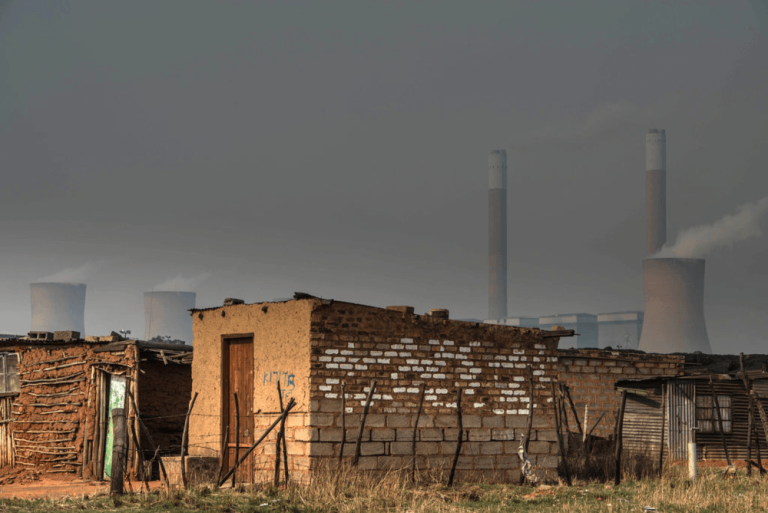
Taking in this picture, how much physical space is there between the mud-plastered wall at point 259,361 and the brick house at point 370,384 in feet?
0.06

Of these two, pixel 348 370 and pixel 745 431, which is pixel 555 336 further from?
pixel 745 431

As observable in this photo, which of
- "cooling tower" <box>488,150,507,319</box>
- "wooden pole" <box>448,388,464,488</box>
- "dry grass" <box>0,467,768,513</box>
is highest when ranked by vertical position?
"cooling tower" <box>488,150,507,319</box>

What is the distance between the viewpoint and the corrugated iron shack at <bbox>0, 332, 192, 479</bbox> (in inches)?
746

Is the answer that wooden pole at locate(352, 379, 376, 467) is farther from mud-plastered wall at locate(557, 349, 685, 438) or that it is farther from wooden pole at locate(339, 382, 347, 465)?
mud-plastered wall at locate(557, 349, 685, 438)

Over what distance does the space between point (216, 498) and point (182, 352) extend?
7.57 metres

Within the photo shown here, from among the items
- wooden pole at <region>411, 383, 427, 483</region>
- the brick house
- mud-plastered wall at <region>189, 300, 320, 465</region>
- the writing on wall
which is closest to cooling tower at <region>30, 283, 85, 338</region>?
mud-plastered wall at <region>189, 300, 320, 465</region>

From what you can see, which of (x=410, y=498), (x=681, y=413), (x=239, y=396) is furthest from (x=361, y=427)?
(x=681, y=413)

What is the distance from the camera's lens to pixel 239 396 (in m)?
15.5

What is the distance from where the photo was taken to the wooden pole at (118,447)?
12.0 metres

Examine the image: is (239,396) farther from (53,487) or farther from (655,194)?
(655,194)

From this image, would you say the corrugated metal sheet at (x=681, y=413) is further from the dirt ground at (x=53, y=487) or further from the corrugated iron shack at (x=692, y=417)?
the dirt ground at (x=53, y=487)

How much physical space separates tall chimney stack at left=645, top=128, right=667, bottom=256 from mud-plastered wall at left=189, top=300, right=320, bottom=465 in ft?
277

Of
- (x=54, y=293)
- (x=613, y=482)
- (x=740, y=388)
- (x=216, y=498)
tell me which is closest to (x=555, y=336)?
(x=613, y=482)

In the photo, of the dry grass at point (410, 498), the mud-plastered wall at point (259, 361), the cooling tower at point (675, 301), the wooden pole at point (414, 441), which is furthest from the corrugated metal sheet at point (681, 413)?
the cooling tower at point (675, 301)
